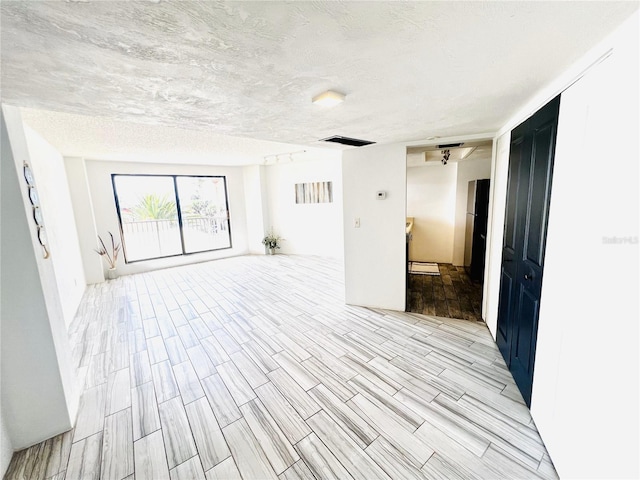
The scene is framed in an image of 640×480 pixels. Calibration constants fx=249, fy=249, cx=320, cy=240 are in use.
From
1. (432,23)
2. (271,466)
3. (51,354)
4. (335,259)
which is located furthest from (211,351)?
(335,259)

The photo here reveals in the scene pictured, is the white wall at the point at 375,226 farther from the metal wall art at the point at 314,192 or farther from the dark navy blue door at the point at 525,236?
the metal wall art at the point at 314,192

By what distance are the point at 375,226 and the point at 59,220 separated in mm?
4438

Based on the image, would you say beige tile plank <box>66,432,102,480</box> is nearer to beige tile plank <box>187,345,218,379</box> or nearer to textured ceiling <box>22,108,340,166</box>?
beige tile plank <box>187,345,218,379</box>

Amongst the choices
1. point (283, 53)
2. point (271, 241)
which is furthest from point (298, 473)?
point (271, 241)

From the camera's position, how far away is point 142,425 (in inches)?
68.2

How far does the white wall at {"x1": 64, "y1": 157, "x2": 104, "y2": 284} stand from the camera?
4.50 m

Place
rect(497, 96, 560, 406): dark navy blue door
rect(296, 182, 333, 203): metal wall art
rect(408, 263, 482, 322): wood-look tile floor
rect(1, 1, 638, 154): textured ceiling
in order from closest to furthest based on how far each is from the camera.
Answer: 1. rect(1, 1, 638, 154): textured ceiling
2. rect(497, 96, 560, 406): dark navy blue door
3. rect(408, 263, 482, 322): wood-look tile floor
4. rect(296, 182, 333, 203): metal wall art

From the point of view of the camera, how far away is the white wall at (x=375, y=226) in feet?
10.2

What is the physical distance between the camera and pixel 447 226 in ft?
17.8

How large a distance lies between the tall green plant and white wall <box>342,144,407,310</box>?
4722mm

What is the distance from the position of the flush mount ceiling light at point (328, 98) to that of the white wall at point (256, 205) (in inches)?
211

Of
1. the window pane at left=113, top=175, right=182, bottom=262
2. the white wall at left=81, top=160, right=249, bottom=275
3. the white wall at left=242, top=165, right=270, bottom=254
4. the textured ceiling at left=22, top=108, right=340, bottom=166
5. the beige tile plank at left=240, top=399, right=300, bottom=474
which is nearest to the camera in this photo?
the beige tile plank at left=240, top=399, right=300, bottom=474

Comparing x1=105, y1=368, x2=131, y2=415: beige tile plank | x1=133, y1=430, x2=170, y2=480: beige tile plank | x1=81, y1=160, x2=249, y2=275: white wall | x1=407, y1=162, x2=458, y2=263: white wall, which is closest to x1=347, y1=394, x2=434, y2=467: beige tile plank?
x1=133, y1=430, x2=170, y2=480: beige tile plank

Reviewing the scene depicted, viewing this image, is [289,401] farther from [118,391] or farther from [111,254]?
[111,254]
